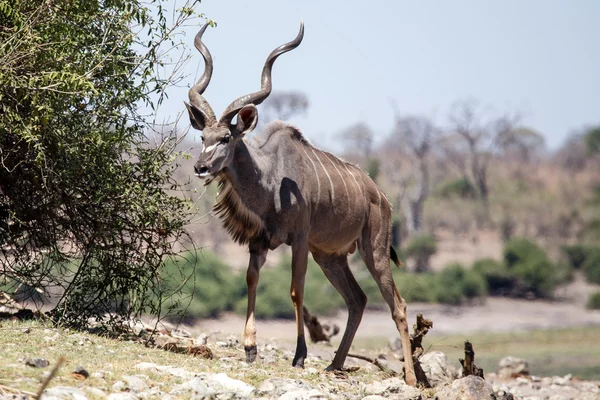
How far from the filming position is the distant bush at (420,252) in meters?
25.8

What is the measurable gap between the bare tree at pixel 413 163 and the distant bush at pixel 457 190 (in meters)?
0.61

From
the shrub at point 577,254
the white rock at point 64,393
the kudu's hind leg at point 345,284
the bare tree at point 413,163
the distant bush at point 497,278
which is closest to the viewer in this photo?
the white rock at point 64,393

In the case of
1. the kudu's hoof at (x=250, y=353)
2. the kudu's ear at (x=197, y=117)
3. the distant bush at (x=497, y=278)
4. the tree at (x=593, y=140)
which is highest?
the tree at (x=593, y=140)

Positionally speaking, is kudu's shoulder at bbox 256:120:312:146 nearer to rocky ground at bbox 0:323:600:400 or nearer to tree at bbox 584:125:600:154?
rocky ground at bbox 0:323:600:400

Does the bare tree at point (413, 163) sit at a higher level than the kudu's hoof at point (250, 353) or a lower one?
higher

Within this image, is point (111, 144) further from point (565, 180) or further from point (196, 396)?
point (565, 180)

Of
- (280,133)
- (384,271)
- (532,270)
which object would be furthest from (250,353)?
(532,270)

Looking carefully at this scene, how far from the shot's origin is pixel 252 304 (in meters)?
6.53

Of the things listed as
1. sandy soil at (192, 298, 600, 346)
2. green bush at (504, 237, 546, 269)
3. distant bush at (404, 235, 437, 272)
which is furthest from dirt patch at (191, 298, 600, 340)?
distant bush at (404, 235, 437, 272)

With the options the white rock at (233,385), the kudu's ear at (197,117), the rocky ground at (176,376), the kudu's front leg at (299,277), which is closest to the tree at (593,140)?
the rocky ground at (176,376)

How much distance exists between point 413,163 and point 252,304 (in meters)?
33.3

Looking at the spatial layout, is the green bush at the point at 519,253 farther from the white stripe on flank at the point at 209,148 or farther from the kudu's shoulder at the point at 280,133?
the white stripe on flank at the point at 209,148

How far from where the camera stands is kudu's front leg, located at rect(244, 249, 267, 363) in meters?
6.45

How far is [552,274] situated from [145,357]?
1875 centimetres
